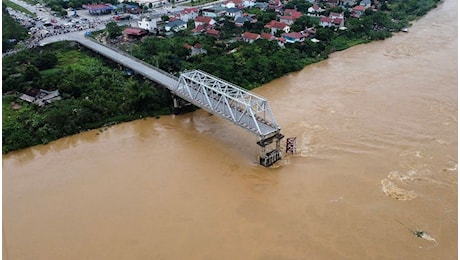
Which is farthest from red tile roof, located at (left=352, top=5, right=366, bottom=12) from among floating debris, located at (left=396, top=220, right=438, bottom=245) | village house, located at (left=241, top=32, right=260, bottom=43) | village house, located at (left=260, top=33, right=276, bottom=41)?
floating debris, located at (left=396, top=220, right=438, bottom=245)

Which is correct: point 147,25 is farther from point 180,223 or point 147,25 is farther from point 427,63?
point 180,223

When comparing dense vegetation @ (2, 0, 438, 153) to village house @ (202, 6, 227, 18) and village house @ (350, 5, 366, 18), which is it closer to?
village house @ (350, 5, 366, 18)

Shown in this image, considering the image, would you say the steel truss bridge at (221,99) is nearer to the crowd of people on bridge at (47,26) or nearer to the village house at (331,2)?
the crowd of people on bridge at (47,26)

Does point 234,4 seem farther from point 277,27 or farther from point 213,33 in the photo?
point 213,33

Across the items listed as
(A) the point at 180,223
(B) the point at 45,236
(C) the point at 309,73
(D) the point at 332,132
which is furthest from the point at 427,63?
(B) the point at 45,236

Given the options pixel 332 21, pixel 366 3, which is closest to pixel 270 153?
pixel 332 21

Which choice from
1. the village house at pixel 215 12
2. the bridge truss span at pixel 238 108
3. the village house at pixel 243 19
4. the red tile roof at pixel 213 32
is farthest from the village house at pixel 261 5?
the bridge truss span at pixel 238 108
